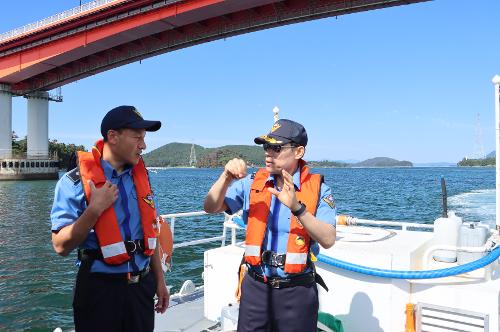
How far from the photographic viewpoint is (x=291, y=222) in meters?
2.45

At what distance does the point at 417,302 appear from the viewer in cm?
346

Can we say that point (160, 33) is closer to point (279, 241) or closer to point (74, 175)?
point (74, 175)

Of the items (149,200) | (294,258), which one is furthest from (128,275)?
(294,258)

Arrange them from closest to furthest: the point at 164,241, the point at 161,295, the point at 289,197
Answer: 1. the point at 289,197
2. the point at 161,295
3. the point at 164,241

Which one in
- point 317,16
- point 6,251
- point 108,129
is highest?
point 317,16

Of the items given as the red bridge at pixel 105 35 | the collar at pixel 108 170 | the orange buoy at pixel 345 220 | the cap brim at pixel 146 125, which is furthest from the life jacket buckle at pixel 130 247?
the red bridge at pixel 105 35

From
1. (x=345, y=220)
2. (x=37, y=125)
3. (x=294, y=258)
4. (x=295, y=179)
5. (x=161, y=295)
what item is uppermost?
(x=37, y=125)

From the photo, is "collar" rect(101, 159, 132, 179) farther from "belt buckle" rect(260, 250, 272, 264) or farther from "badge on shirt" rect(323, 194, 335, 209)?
"badge on shirt" rect(323, 194, 335, 209)

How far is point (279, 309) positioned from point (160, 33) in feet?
131

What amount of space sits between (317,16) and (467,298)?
107 ft

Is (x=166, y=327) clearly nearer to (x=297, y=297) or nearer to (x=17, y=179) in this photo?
(x=297, y=297)

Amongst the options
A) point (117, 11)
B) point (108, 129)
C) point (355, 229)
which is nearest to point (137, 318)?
point (108, 129)

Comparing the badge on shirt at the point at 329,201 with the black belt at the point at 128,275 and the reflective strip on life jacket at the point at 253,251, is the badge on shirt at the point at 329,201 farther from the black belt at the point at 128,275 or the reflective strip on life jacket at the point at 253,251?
the black belt at the point at 128,275

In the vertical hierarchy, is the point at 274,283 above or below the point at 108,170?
below
